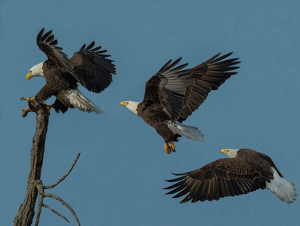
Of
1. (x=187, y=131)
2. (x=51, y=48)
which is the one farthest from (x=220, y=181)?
(x=51, y=48)

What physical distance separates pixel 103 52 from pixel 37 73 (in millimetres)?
1432

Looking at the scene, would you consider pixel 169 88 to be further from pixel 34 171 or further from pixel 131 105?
pixel 34 171

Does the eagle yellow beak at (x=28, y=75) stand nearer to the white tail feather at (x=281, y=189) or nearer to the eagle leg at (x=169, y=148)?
the eagle leg at (x=169, y=148)

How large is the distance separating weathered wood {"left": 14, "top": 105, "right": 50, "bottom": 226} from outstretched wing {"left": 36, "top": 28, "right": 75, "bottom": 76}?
0.78 meters

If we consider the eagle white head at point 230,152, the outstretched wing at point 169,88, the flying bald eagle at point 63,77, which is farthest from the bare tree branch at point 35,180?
the eagle white head at point 230,152

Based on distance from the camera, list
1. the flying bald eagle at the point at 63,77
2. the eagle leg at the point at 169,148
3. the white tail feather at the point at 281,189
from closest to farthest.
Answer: the flying bald eagle at the point at 63,77, the white tail feather at the point at 281,189, the eagle leg at the point at 169,148

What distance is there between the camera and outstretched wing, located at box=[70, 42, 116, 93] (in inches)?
245

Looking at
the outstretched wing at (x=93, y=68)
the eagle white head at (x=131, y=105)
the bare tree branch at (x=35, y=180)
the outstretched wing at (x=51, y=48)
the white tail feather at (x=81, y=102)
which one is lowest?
the bare tree branch at (x=35, y=180)

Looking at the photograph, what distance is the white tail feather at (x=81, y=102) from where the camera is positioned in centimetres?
574

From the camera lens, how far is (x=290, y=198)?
18.7 ft

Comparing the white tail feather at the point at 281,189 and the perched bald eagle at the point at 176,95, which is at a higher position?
the perched bald eagle at the point at 176,95

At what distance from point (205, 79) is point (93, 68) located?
69.4 inches

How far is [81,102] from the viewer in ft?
18.8

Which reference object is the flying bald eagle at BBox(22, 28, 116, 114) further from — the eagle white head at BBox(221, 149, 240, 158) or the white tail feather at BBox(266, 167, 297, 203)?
the white tail feather at BBox(266, 167, 297, 203)
